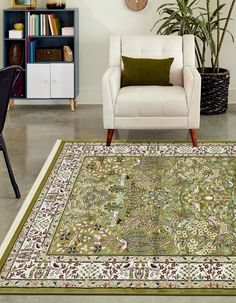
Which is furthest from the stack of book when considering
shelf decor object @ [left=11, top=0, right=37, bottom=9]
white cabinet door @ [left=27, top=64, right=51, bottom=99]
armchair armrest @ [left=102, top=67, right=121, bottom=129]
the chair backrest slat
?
the chair backrest slat

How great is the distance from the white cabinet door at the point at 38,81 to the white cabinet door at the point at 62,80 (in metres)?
0.05

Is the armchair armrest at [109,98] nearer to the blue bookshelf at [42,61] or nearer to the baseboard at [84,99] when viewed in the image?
the blue bookshelf at [42,61]

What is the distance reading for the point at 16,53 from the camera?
712 centimetres

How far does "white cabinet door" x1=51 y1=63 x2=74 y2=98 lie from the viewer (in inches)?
279

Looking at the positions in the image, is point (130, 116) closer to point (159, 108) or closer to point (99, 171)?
point (159, 108)

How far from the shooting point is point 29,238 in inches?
149

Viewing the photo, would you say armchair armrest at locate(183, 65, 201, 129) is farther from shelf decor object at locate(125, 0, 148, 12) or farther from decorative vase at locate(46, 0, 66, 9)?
decorative vase at locate(46, 0, 66, 9)

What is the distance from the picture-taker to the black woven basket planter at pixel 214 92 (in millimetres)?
6664

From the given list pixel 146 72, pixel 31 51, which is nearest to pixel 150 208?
pixel 146 72

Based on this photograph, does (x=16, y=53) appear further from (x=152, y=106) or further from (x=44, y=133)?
(x=152, y=106)

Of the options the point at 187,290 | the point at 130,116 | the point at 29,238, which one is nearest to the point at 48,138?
the point at 130,116

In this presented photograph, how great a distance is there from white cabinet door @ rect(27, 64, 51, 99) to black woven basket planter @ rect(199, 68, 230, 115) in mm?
1651

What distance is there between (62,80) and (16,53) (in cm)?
57

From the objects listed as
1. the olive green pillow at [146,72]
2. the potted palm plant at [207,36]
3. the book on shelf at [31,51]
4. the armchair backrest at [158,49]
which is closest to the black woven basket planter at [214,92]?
the potted palm plant at [207,36]
